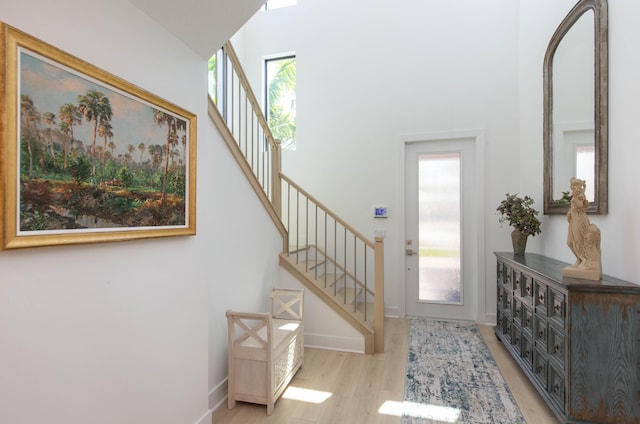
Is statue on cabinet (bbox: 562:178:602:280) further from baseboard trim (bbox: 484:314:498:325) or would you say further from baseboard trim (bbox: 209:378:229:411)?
baseboard trim (bbox: 209:378:229:411)

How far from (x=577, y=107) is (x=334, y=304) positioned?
2.80 metres

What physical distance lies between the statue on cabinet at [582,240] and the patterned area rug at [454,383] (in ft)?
3.51

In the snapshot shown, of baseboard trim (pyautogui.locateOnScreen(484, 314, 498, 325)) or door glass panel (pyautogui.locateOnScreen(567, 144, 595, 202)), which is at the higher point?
door glass panel (pyautogui.locateOnScreen(567, 144, 595, 202))

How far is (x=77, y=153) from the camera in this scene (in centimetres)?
116

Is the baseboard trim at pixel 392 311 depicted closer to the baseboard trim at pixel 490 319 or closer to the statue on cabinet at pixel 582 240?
the baseboard trim at pixel 490 319

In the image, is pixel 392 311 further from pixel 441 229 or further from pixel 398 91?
pixel 398 91

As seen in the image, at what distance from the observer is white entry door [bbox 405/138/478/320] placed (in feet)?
13.1

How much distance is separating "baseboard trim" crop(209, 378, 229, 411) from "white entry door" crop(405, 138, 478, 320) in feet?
8.61

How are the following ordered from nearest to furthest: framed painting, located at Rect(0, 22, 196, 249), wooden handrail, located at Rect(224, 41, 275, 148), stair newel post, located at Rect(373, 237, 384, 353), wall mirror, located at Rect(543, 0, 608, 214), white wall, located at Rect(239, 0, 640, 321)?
framed painting, located at Rect(0, 22, 196, 249) → wall mirror, located at Rect(543, 0, 608, 214) → wooden handrail, located at Rect(224, 41, 275, 148) → stair newel post, located at Rect(373, 237, 384, 353) → white wall, located at Rect(239, 0, 640, 321)

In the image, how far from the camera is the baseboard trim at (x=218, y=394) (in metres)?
2.22

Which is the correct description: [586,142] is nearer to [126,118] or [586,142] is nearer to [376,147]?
[376,147]

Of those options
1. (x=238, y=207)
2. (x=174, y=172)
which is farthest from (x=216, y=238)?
(x=174, y=172)

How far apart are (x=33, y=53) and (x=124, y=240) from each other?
738 millimetres

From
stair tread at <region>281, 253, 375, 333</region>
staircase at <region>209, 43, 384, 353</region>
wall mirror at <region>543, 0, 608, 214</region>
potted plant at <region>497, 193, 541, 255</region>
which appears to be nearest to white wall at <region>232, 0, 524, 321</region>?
staircase at <region>209, 43, 384, 353</region>
